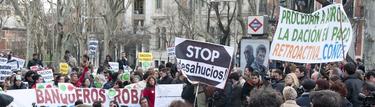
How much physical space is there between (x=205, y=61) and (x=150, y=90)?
6.68 feet

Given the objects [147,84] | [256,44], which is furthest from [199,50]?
[256,44]

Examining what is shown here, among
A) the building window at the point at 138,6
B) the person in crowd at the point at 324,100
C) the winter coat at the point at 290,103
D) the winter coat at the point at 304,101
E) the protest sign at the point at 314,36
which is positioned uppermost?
the building window at the point at 138,6

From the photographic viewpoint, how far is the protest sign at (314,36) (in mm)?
10523

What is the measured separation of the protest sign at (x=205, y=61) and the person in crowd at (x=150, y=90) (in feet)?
5.28

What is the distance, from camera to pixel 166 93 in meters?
12.0

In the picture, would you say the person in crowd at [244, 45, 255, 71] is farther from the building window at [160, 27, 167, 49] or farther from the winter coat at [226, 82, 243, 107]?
the building window at [160, 27, 167, 49]

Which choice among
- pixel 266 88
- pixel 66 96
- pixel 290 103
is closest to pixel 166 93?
pixel 66 96

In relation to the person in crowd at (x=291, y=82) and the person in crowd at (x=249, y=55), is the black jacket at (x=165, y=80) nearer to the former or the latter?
the person in crowd at (x=249, y=55)

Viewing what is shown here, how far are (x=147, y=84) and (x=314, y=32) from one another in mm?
2841

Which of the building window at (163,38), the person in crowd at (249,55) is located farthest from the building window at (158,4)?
the person in crowd at (249,55)

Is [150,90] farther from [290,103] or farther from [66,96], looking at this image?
[290,103]

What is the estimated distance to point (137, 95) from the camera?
12047mm

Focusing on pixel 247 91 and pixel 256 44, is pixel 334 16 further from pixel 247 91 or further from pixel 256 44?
pixel 256 44

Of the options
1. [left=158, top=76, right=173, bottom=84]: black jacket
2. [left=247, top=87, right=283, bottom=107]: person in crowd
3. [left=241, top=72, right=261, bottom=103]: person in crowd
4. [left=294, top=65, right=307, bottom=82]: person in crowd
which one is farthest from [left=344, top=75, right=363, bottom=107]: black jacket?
[left=158, top=76, right=173, bottom=84]: black jacket
